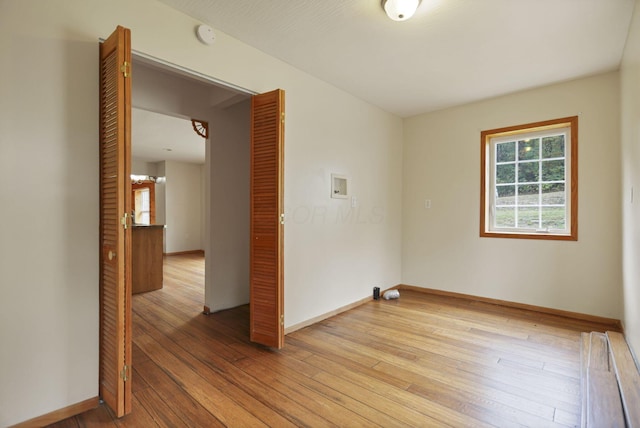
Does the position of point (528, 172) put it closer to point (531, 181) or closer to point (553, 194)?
point (531, 181)

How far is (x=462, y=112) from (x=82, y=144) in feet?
13.4

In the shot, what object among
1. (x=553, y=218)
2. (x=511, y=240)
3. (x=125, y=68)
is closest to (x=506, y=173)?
(x=553, y=218)

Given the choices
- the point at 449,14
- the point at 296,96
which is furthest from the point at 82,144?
the point at 449,14

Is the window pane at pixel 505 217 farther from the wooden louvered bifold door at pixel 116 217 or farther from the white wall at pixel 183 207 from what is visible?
the white wall at pixel 183 207

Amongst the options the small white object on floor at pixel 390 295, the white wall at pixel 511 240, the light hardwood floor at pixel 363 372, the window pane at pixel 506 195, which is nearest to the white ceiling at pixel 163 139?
the light hardwood floor at pixel 363 372

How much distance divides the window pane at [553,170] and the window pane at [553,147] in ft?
Result: 0.26

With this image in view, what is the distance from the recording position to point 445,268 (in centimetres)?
424

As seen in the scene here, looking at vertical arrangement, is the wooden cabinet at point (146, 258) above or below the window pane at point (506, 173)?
below

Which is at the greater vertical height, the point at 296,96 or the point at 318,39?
the point at 318,39

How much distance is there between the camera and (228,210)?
12.4ft

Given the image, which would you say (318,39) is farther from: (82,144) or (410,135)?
(410,135)

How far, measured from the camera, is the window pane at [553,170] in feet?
11.4

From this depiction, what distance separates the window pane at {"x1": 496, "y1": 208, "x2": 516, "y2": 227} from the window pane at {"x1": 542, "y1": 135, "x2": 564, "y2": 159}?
723 mm

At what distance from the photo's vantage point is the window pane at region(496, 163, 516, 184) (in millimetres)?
3807
